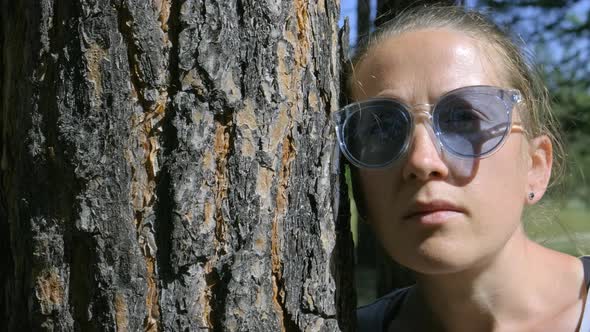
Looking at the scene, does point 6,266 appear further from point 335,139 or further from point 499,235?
point 499,235

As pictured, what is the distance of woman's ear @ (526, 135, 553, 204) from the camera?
7.13ft

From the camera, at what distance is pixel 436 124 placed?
1.91m

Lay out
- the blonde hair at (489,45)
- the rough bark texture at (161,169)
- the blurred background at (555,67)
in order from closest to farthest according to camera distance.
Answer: the rough bark texture at (161,169) < the blonde hair at (489,45) < the blurred background at (555,67)

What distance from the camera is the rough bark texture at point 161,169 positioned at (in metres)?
1.63

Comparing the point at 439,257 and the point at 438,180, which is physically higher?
the point at 438,180

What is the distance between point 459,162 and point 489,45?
0.43 meters

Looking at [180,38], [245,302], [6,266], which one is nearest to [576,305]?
[245,302]

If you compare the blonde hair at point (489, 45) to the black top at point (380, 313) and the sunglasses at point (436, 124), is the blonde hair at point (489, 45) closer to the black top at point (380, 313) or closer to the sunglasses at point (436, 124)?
the sunglasses at point (436, 124)

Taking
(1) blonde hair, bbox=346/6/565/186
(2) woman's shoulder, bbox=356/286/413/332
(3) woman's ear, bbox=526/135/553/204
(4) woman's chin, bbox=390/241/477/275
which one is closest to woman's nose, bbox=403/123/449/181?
(4) woman's chin, bbox=390/241/477/275

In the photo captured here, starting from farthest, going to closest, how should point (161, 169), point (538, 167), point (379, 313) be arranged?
point (379, 313) → point (538, 167) → point (161, 169)

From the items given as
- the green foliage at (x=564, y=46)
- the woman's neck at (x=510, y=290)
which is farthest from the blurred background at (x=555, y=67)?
the woman's neck at (x=510, y=290)

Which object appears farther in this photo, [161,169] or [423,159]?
[423,159]

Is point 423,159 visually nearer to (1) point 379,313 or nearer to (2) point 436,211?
(2) point 436,211

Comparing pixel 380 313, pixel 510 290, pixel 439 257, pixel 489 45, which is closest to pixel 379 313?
pixel 380 313
